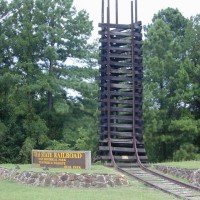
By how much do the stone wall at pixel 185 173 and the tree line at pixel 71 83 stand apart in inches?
370

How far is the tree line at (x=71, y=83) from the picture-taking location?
30625mm

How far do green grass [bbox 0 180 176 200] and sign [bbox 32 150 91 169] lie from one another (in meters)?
2.18

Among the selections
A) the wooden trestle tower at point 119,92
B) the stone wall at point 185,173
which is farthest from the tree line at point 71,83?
the stone wall at point 185,173

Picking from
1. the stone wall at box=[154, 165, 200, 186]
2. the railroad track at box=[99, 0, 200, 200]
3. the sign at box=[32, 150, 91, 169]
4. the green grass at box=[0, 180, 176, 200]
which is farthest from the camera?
the railroad track at box=[99, 0, 200, 200]

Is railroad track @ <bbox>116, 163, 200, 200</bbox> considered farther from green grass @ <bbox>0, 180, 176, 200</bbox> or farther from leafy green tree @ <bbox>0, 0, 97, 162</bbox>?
leafy green tree @ <bbox>0, 0, 97, 162</bbox>

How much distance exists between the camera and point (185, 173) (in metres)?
18.8

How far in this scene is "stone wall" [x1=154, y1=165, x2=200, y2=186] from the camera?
1817 cm

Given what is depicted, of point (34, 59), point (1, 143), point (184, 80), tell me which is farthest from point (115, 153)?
point (34, 59)

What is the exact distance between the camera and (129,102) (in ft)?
77.7

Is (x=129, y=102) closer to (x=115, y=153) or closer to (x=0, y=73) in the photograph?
(x=115, y=153)

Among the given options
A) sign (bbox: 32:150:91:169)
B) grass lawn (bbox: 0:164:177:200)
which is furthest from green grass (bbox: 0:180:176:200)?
sign (bbox: 32:150:91:169)

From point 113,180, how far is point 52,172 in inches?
86.8

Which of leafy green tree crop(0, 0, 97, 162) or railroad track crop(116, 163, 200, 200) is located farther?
leafy green tree crop(0, 0, 97, 162)

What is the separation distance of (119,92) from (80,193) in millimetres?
9121
